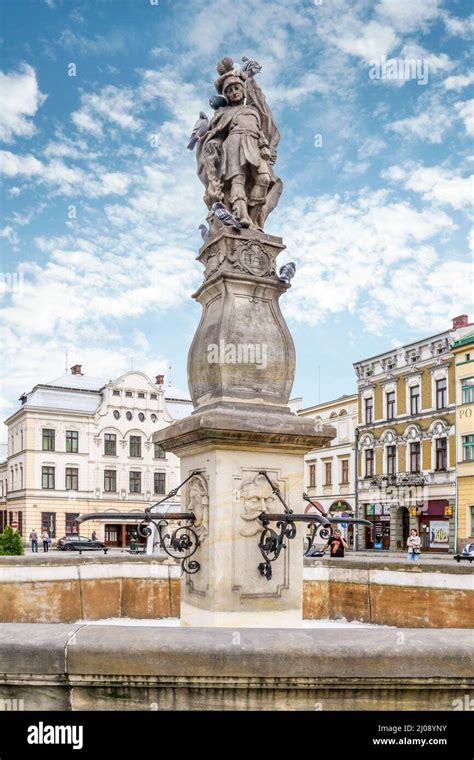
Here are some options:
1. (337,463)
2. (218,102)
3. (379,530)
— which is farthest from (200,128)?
(337,463)

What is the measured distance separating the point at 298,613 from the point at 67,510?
184 feet

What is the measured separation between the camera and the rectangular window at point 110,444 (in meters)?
61.6

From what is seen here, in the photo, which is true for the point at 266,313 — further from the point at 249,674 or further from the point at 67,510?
the point at 67,510

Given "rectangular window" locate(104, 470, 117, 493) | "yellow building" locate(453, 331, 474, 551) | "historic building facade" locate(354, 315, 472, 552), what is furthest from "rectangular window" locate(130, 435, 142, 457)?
"yellow building" locate(453, 331, 474, 551)

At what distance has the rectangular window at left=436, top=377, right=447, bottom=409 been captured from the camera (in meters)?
48.3

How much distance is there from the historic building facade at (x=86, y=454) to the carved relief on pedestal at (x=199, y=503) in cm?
5280

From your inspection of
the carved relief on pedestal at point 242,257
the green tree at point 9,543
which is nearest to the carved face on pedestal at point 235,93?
the carved relief on pedestal at point 242,257

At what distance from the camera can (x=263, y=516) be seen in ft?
18.4

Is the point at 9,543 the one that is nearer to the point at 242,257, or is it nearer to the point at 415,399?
the point at 242,257

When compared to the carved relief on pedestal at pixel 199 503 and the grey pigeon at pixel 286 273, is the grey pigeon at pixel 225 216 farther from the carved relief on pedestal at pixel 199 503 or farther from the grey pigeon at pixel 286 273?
the carved relief on pedestal at pixel 199 503

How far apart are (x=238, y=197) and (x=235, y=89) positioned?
1116 mm

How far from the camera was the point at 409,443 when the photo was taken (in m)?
51.6

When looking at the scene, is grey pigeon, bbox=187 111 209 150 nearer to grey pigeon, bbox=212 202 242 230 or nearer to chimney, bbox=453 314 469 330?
grey pigeon, bbox=212 202 242 230

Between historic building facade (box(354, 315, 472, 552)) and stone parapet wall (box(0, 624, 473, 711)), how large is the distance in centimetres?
4469
